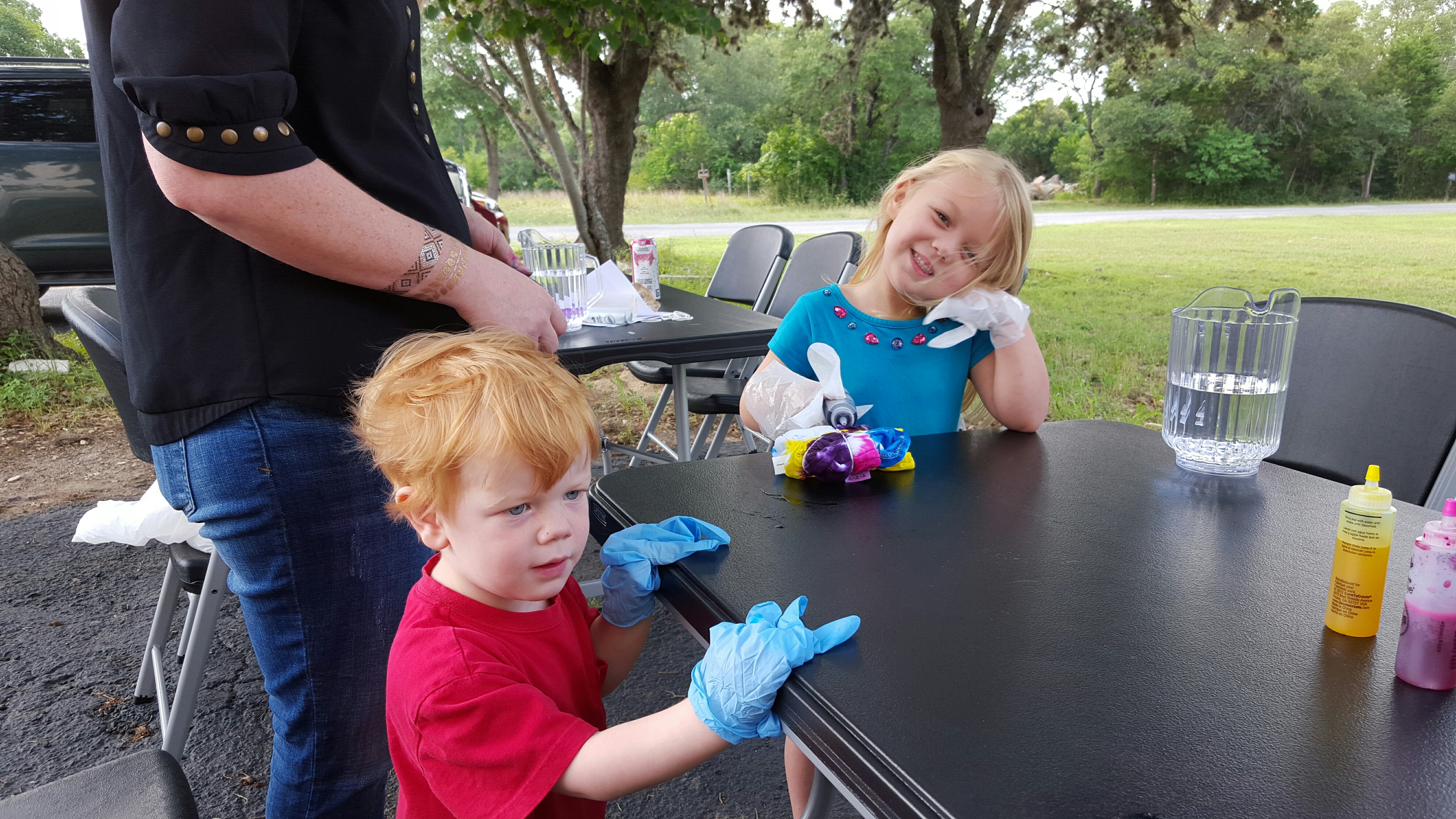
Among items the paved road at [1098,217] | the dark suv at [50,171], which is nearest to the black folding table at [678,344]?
the dark suv at [50,171]

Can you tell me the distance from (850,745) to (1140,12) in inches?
335

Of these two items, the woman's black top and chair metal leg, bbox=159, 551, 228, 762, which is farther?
chair metal leg, bbox=159, 551, 228, 762

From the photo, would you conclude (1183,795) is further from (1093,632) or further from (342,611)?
(342,611)

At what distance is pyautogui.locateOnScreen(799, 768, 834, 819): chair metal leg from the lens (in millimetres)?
1242

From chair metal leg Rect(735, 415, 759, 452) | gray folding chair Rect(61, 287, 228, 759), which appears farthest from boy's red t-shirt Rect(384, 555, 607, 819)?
chair metal leg Rect(735, 415, 759, 452)

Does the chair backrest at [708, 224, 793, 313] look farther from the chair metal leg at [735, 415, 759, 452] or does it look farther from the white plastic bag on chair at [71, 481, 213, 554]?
the white plastic bag on chair at [71, 481, 213, 554]

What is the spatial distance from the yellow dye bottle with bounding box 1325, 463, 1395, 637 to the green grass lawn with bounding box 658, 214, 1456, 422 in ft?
12.3

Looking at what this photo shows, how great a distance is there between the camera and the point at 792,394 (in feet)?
4.67

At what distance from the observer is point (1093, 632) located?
75cm

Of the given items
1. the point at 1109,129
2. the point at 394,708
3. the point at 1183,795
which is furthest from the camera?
the point at 1109,129

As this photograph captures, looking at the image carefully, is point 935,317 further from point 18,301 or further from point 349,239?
point 18,301

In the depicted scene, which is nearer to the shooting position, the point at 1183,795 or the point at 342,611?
the point at 1183,795

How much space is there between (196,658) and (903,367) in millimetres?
1601

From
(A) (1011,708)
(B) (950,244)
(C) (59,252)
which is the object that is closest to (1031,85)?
(C) (59,252)
